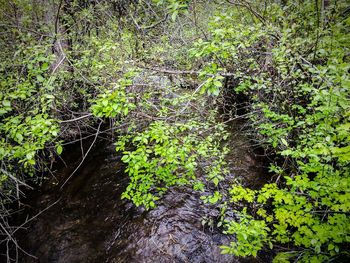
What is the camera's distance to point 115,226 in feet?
16.0

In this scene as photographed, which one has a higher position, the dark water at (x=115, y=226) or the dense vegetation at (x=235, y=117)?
the dense vegetation at (x=235, y=117)

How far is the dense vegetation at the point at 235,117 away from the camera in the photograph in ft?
10.1

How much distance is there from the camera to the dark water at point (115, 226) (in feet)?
14.1

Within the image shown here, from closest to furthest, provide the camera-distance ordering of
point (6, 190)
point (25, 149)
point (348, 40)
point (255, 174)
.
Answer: point (25, 149) < point (348, 40) < point (6, 190) < point (255, 174)

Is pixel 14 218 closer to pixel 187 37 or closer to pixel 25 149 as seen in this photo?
pixel 25 149

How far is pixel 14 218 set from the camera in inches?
214

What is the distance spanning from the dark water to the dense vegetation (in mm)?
396

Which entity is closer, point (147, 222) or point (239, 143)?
point (147, 222)

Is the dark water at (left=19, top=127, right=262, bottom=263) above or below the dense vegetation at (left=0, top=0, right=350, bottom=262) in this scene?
below

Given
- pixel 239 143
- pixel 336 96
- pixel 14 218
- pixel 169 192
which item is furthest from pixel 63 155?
pixel 336 96

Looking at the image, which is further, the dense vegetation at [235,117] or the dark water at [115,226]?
the dark water at [115,226]

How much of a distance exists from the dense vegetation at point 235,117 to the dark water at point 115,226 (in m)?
0.40

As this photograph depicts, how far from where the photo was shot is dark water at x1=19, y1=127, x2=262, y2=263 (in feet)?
14.1

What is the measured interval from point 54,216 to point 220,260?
3.59 metres
